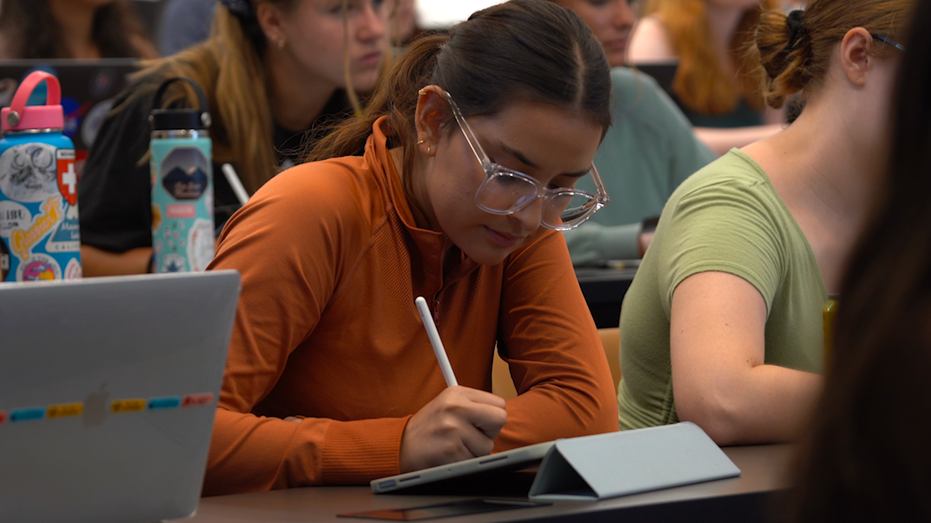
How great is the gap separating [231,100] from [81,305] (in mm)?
1407

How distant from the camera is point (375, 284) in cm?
114

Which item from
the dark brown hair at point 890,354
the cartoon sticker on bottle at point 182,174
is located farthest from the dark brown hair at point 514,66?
the dark brown hair at point 890,354

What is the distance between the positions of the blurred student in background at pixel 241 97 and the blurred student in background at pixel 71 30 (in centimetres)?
126

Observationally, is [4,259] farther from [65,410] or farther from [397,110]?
[65,410]

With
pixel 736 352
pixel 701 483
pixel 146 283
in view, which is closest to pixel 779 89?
pixel 736 352

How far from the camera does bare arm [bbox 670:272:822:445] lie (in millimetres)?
1080

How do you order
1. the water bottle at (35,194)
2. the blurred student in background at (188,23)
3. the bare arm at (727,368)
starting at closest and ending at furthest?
the bare arm at (727,368) < the water bottle at (35,194) < the blurred student in background at (188,23)

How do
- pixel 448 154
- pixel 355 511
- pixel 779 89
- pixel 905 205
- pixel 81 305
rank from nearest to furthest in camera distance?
pixel 905 205 → pixel 81 305 → pixel 355 511 → pixel 448 154 → pixel 779 89

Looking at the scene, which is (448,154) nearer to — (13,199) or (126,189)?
(13,199)

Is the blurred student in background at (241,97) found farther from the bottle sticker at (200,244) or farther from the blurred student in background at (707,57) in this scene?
the blurred student in background at (707,57)

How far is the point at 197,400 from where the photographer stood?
70 cm

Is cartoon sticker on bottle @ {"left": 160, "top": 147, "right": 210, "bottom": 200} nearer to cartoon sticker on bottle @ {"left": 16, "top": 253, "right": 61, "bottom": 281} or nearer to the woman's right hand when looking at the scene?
cartoon sticker on bottle @ {"left": 16, "top": 253, "right": 61, "bottom": 281}

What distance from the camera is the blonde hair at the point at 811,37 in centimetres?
127

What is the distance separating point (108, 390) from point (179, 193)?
2.48ft
